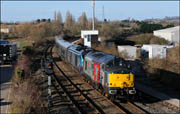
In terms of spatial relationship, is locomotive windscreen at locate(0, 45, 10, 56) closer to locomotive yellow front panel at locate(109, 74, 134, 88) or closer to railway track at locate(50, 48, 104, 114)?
railway track at locate(50, 48, 104, 114)

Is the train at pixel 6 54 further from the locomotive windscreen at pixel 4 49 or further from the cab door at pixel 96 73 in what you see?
the cab door at pixel 96 73

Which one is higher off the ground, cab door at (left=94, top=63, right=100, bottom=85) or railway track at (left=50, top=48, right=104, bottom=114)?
cab door at (left=94, top=63, right=100, bottom=85)

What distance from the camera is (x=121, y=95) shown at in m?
14.1

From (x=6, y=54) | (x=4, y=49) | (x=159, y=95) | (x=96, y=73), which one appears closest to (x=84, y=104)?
(x=96, y=73)

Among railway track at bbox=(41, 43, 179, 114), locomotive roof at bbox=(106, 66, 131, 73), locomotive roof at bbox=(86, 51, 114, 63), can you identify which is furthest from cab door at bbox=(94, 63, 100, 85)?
locomotive roof at bbox=(106, 66, 131, 73)

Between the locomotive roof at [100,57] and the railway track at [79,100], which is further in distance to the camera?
the locomotive roof at [100,57]

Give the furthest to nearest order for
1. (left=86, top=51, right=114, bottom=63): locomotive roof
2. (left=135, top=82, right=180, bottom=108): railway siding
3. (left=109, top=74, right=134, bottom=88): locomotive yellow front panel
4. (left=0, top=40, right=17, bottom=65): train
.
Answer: (left=0, top=40, right=17, bottom=65): train < (left=135, top=82, right=180, bottom=108): railway siding < (left=86, top=51, right=114, bottom=63): locomotive roof < (left=109, top=74, right=134, bottom=88): locomotive yellow front panel

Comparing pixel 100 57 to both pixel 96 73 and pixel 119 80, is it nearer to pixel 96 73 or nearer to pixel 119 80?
pixel 96 73

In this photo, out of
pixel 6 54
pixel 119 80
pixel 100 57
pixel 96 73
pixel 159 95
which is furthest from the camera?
pixel 6 54

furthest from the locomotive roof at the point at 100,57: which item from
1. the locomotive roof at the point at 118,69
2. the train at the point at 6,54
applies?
the train at the point at 6,54

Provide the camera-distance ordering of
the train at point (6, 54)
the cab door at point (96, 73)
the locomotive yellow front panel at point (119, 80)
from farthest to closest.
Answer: the train at point (6, 54)
the cab door at point (96, 73)
the locomotive yellow front panel at point (119, 80)

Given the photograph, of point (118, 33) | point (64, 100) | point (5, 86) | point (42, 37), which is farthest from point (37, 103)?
point (42, 37)

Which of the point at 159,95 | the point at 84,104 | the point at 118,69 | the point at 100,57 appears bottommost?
the point at 159,95

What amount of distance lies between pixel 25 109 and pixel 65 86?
29.2 feet
